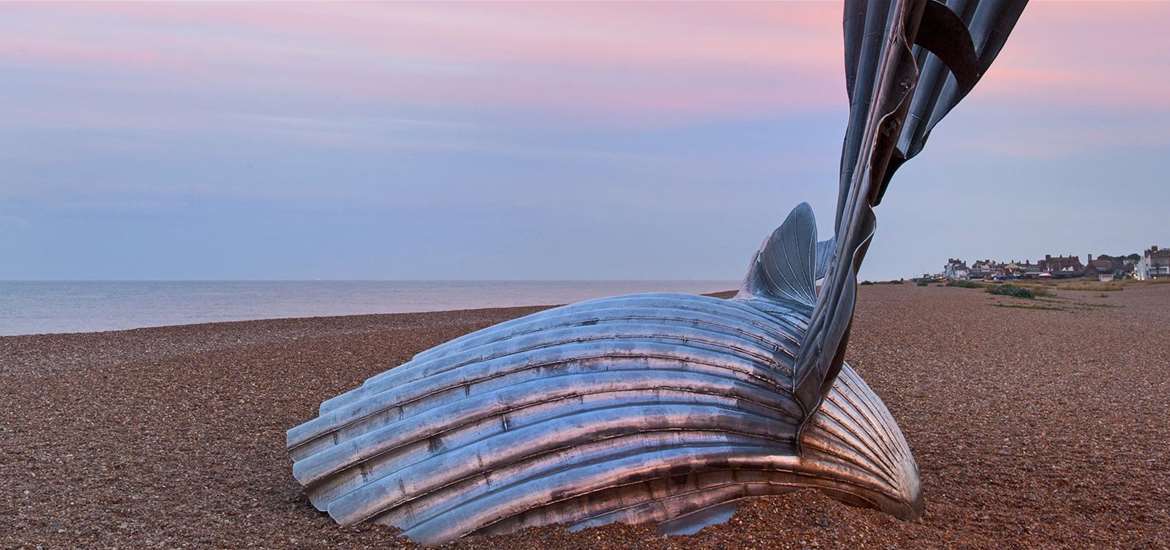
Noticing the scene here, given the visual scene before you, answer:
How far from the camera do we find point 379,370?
560 inches

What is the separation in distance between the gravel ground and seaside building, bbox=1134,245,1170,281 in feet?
244

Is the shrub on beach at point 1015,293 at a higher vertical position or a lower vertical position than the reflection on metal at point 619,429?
higher

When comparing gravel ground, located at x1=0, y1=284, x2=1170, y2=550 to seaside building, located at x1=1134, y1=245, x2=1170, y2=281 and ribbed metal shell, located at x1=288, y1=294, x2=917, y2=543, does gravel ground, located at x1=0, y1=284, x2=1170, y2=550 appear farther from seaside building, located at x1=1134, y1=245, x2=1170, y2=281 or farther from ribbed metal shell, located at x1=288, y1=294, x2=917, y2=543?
seaside building, located at x1=1134, y1=245, x2=1170, y2=281

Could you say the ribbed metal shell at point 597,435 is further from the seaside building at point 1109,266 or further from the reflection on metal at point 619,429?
the seaside building at point 1109,266

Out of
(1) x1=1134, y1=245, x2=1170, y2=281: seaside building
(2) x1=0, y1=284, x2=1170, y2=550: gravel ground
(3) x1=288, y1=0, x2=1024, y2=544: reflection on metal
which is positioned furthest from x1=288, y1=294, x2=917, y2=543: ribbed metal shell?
(1) x1=1134, y1=245, x2=1170, y2=281: seaside building

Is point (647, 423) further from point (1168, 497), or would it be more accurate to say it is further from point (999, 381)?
point (999, 381)

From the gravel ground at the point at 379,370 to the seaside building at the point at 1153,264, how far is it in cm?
7435

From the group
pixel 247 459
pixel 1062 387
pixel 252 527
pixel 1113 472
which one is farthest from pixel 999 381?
pixel 252 527

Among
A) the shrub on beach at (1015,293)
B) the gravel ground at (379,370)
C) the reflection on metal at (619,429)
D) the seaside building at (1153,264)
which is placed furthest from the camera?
the seaside building at (1153,264)

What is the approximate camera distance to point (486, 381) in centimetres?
577

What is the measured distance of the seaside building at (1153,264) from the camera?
83375 millimetres

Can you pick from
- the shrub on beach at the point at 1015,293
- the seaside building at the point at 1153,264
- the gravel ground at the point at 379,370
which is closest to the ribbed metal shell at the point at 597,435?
the gravel ground at the point at 379,370

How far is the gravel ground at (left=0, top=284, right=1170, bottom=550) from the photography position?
5434 mm

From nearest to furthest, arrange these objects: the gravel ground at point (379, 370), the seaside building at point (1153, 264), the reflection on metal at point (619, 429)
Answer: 1. the reflection on metal at point (619, 429)
2. the gravel ground at point (379, 370)
3. the seaside building at point (1153, 264)
